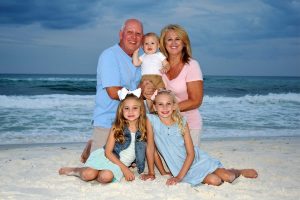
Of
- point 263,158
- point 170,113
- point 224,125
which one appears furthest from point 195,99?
point 224,125

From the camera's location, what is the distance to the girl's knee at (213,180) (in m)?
3.79

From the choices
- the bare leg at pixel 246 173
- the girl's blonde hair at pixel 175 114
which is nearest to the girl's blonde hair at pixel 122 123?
the girl's blonde hair at pixel 175 114

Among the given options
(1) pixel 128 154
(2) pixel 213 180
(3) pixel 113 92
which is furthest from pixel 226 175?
(3) pixel 113 92

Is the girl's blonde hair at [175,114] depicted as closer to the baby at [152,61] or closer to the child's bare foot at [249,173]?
the baby at [152,61]

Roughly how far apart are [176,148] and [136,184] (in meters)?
0.56

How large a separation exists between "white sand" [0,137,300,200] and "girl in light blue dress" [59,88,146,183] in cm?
10

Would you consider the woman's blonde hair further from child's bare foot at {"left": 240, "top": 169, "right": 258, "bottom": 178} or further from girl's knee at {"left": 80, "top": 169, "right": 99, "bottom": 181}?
girl's knee at {"left": 80, "top": 169, "right": 99, "bottom": 181}

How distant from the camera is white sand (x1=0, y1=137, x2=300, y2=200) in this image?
341cm

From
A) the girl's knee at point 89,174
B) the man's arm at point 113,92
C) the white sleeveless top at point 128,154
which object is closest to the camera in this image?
the girl's knee at point 89,174

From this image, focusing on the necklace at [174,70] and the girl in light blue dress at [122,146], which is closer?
the girl in light blue dress at [122,146]

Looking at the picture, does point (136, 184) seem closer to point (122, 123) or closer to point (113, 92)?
point (122, 123)

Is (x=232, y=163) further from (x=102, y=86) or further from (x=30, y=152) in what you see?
(x=30, y=152)

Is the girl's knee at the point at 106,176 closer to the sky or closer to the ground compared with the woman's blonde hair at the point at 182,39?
closer to the ground

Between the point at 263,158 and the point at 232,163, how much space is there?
590mm
